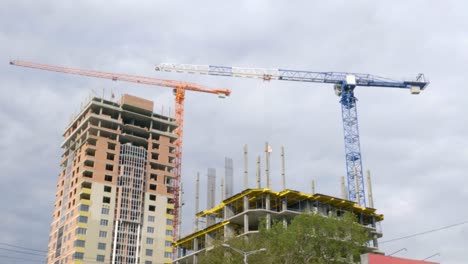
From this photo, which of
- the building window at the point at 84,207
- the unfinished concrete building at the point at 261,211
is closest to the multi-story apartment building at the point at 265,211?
the unfinished concrete building at the point at 261,211

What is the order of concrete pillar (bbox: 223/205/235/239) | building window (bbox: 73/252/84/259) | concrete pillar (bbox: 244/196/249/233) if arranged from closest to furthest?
concrete pillar (bbox: 244/196/249/233) → concrete pillar (bbox: 223/205/235/239) → building window (bbox: 73/252/84/259)

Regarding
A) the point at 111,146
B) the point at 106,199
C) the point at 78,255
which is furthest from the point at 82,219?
the point at 111,146

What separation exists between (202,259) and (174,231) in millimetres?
88079

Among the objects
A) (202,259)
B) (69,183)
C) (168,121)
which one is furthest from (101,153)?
(202,259)

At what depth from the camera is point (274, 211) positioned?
103 meters

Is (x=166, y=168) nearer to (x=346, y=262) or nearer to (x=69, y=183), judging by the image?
(x=69, y=183)

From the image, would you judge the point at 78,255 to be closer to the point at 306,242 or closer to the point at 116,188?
the point at 116,188

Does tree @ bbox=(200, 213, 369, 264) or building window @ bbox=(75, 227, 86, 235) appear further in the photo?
building window @ bbox=(75, 227, 86, 235)

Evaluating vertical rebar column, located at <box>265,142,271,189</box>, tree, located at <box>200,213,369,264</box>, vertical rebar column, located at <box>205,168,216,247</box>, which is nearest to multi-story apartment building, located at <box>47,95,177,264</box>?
vertical rebar column, located at <box>205,168,216,247</box>

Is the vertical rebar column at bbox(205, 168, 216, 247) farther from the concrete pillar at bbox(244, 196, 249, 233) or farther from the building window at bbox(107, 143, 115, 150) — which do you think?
the building window at bbox(107, 143, 115, 150)

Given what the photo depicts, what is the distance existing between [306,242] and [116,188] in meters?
90.1

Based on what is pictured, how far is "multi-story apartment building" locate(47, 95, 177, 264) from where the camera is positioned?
15025cm

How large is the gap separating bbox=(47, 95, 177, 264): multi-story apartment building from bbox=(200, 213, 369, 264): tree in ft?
257

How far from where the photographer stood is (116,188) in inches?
6211
